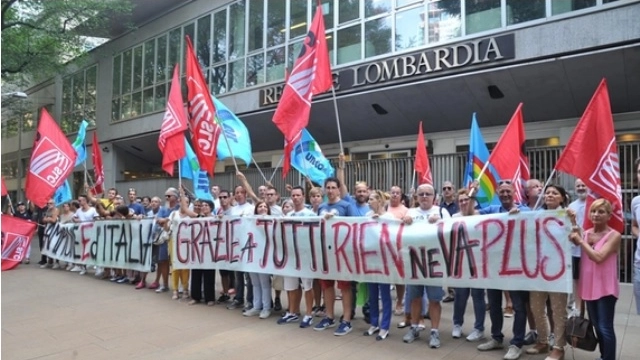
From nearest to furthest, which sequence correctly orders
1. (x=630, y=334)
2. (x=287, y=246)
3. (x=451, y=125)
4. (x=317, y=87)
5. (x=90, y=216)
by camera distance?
(x=630, y=334) < (x=287, y=246) < (x=317, y=87) < (x=90, y=216) < (x=451, y=125)

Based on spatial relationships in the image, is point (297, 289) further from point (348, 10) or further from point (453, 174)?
point (348, 10)

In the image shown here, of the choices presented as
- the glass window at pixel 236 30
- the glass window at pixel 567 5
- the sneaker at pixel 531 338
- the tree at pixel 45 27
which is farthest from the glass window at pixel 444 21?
the tree at pixel 45 27

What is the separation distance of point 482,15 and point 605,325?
9.33 m

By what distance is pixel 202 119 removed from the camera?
7426 mm

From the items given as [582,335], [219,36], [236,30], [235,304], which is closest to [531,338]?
[582,335]

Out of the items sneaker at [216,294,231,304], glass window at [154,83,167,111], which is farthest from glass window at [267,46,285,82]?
sneaker at [216,294,231,304]

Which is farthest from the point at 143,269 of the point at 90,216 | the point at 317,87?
the point at 317,87

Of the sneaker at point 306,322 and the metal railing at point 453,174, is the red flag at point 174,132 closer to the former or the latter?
the metal railing at point 453,174

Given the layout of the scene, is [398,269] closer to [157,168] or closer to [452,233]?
[452,233]

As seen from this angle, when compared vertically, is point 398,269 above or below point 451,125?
below

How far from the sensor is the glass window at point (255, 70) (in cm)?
1662

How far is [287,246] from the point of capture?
635 centimetres

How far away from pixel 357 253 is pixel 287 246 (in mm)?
1081

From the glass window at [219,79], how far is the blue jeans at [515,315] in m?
14.6
